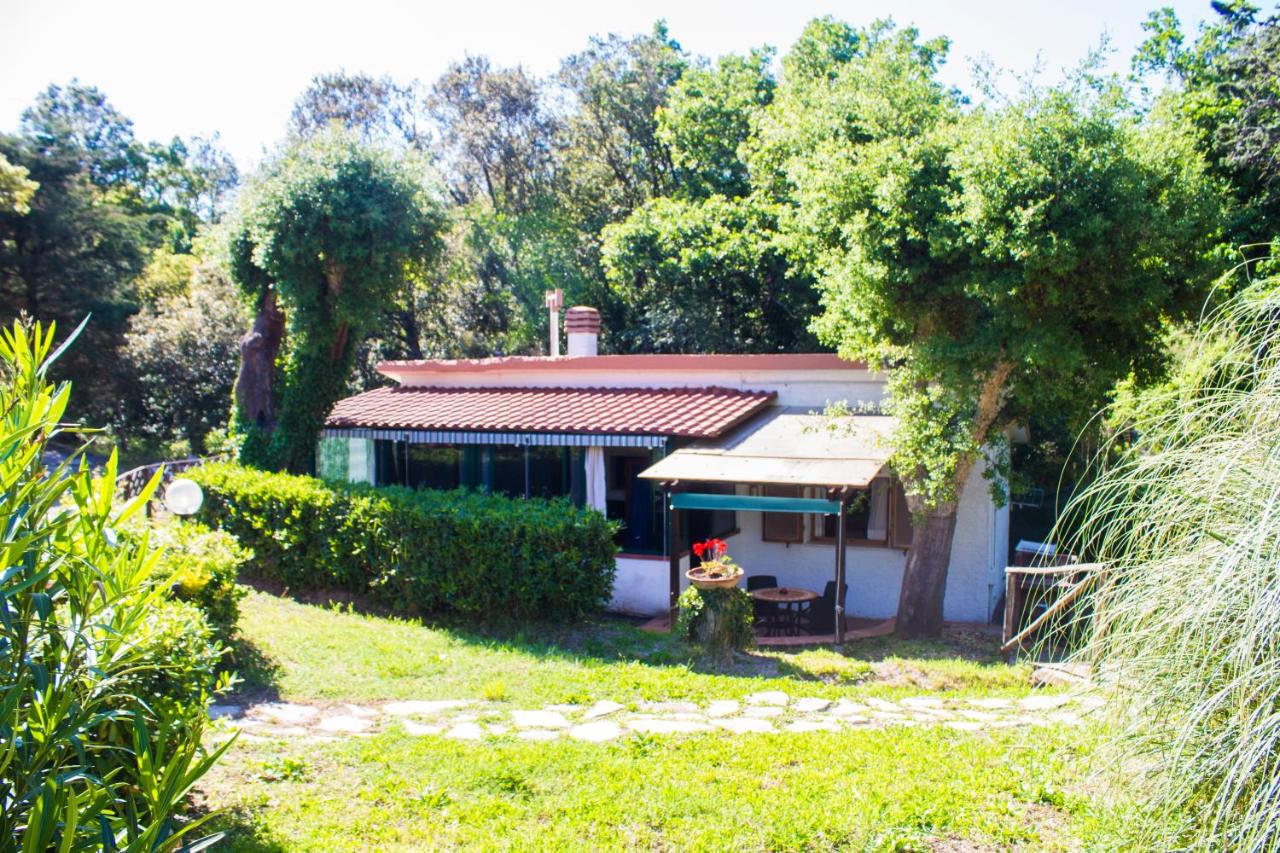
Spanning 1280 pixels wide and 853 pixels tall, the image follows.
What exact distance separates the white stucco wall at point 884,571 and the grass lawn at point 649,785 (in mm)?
4819

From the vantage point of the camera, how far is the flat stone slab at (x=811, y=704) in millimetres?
8637

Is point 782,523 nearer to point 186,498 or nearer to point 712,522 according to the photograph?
point 712,522

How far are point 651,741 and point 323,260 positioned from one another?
13.5 m

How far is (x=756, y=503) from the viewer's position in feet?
41.0

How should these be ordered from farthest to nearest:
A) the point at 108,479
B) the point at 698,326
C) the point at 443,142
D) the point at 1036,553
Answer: the point at 443,142 → the point at 698,326 → the point at 1036,553 → the point at 108,479

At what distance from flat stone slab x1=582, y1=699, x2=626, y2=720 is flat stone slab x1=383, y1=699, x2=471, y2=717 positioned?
1288 millimetres

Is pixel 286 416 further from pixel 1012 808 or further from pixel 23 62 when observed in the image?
pixel 1012 808

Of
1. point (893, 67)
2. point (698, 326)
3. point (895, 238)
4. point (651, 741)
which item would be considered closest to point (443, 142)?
point (698, 326)

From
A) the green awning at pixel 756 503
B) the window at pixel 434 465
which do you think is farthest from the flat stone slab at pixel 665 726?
the window at pixel 434 465

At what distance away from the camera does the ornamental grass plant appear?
367cm

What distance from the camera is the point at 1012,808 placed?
5.68 metres

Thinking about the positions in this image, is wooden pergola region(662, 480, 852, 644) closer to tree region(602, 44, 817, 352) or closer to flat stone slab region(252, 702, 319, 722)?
flat stone slab region(252, 702, 319, 722)

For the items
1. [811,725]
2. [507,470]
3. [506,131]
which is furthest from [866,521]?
[506,131]

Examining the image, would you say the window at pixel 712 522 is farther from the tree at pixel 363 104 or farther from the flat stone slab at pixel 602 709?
the tree at pixel 363 104
